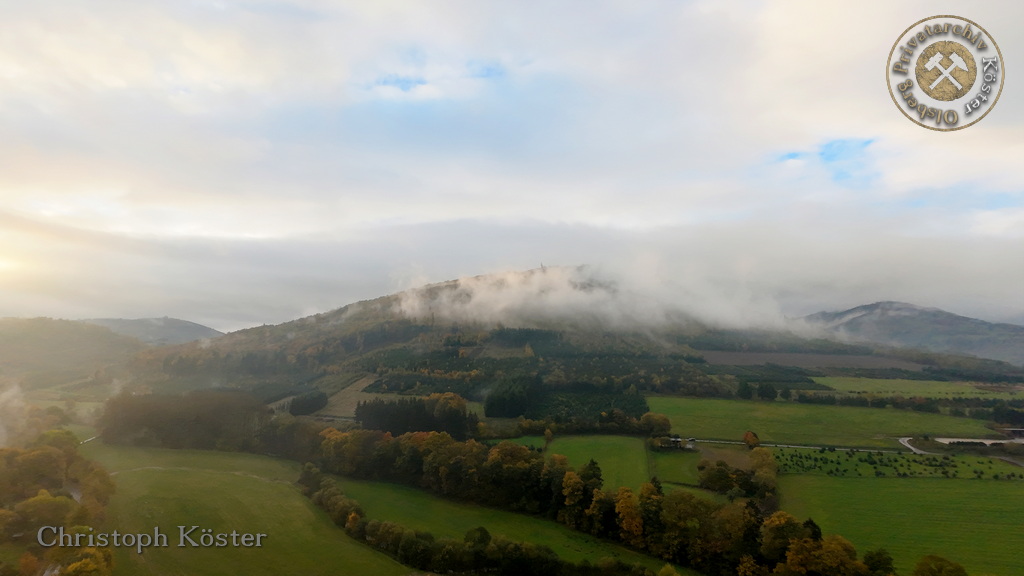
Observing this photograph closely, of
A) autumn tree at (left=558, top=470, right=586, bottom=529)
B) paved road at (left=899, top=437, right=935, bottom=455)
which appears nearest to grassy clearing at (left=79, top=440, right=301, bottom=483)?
autumn tree at (left=558, top=470, right=586, bottom=529)

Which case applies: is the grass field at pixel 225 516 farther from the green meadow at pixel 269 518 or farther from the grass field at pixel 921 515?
the grass field at pixel 921 515

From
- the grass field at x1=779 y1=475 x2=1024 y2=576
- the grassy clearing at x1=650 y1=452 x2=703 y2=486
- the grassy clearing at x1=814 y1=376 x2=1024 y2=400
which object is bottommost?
the grass field at x1=779 y1=475 x2=1024 y2=576

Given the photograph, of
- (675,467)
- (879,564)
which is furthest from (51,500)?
(675,467)

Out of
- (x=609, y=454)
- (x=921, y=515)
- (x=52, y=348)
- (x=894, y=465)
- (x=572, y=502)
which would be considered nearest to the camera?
(x=921, y=515)

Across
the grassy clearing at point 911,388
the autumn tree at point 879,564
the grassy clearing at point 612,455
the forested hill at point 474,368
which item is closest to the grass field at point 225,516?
the grassy clearing at point 612,455

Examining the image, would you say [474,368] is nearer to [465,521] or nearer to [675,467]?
[675,467]

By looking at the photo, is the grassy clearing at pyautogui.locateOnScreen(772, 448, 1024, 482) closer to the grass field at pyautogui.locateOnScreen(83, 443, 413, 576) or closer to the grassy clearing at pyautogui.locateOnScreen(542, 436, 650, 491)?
the grassy clearing at pyautogui.locateOnScreen(542, 436, 650, 491)
